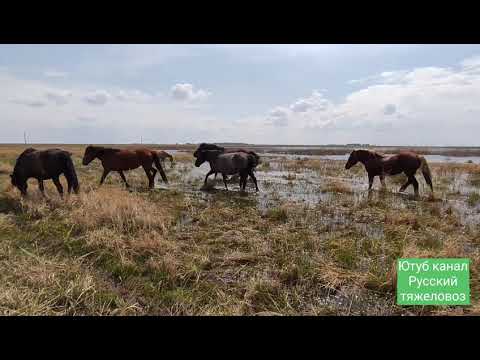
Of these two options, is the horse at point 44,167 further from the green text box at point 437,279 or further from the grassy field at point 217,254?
the green text box at point 437,279

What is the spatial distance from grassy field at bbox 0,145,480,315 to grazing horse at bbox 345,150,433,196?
91.0 inches

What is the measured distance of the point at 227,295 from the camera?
361cm

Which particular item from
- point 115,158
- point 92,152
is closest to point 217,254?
point 115,158

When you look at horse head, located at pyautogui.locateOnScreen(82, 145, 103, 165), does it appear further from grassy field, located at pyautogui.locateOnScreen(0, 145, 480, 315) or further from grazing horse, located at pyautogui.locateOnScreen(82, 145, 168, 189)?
grassy field, located at pyautogui.locateOnScreen(0, 145, 480, 315)

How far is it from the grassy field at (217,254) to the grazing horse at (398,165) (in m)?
2.31

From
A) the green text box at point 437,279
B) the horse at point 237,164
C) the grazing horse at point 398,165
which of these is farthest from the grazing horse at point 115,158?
the green text box at point 437,279

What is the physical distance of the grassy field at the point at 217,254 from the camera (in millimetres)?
3365

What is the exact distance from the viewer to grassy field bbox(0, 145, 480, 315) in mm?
3365

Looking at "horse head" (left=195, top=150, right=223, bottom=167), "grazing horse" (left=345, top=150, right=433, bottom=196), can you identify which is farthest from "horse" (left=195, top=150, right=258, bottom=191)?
"grazing horse" (left=345, top=150, right=433, bottom=196)

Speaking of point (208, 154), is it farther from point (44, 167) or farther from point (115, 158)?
point (44, 167)

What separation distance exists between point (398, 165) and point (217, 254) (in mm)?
9833
